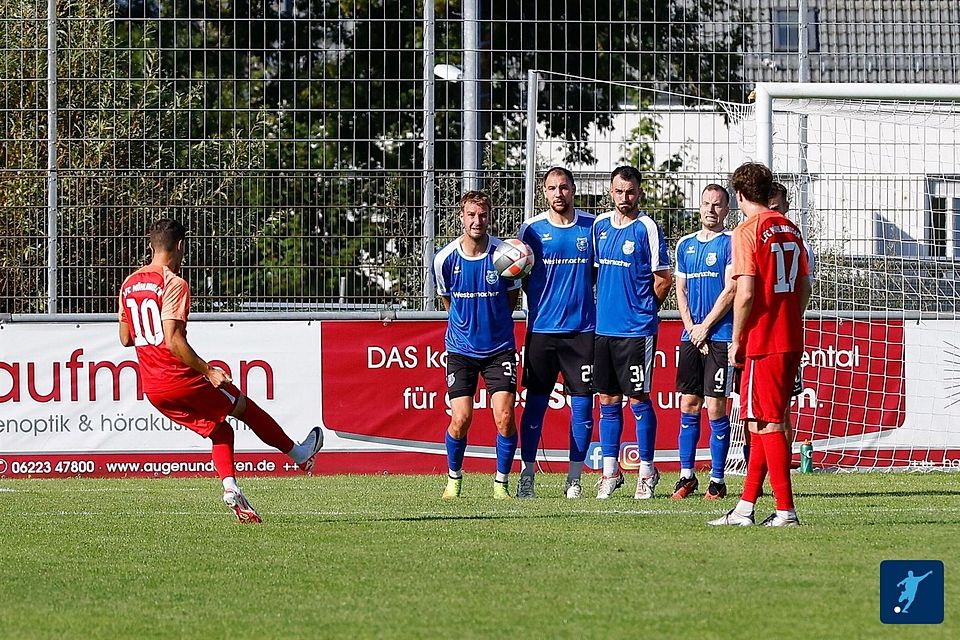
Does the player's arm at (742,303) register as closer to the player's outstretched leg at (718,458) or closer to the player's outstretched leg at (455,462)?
the player's outstretched leg at (718,458)

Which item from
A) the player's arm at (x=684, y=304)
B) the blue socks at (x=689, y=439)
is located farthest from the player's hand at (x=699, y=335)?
the blue socks at (x=689, y=439)

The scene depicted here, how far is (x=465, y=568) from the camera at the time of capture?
21.4 feet

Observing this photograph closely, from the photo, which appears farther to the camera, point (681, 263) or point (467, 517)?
point (681, 263)

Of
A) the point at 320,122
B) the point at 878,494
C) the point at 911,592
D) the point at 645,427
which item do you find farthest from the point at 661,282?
the point at 911,592

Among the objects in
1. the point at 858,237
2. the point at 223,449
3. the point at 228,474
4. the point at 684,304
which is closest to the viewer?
the point at 228,474

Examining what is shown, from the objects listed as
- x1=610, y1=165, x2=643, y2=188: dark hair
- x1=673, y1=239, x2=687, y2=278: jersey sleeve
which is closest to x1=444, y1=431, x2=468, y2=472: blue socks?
x1=673, y1=239, x2=687, y2=278: jersey sleeve

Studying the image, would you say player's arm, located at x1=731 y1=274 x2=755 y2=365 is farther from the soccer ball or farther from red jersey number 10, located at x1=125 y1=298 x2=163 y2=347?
red jersey number 10, located at x1=125 y1=298 x2=163 y2=347

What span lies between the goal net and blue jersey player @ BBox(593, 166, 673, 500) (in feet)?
10.6

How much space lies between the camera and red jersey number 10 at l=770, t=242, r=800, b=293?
25.3 feet

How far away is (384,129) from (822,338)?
437 cm

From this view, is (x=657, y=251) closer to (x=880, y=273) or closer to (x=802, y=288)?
(x=802, y=288)

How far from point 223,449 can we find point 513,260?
2.50m

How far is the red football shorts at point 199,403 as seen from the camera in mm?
8695

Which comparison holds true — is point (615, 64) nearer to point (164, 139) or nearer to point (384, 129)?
point (384, 129)
